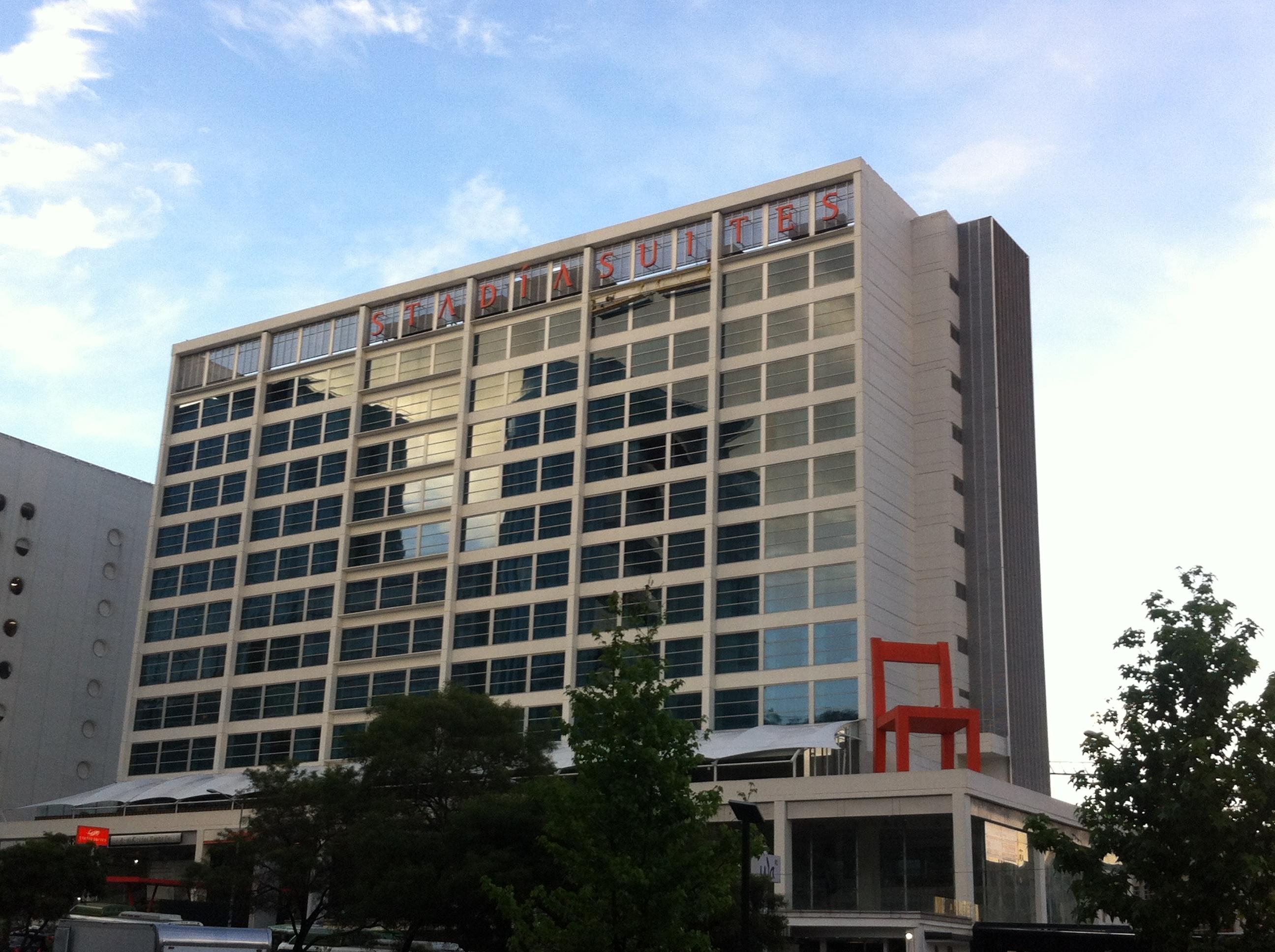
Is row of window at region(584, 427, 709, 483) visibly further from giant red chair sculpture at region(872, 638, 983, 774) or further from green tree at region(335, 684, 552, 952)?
green tree at region(335, 684, 552, 952)

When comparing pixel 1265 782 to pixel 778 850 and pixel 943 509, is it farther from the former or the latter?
pixel 943 509

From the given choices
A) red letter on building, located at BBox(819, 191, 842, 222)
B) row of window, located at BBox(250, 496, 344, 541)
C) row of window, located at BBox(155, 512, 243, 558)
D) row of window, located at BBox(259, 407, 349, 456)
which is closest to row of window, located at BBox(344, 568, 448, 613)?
row of window, located at BBox(250, 496, 344, 541)

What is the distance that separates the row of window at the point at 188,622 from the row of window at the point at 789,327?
4274cm

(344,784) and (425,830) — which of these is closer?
(425,830)

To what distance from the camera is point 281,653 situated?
328 feet

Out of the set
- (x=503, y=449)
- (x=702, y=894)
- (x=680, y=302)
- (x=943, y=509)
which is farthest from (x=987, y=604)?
(x=702, y=894)

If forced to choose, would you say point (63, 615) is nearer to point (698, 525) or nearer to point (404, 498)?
point (404, 498)

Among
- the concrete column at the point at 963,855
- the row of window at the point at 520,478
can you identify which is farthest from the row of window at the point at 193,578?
the concrete column at the point at 963,855

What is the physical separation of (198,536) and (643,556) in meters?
39.5

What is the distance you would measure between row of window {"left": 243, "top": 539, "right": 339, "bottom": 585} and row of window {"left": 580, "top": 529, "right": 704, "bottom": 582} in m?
21.5

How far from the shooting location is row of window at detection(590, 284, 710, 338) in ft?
291

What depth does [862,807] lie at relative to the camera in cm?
6981

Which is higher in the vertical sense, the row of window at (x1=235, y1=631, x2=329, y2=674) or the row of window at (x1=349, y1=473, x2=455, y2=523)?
the row of window at (x1=349, y1=473, x2=455, y2=523)

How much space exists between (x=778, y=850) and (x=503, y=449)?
34.8m
